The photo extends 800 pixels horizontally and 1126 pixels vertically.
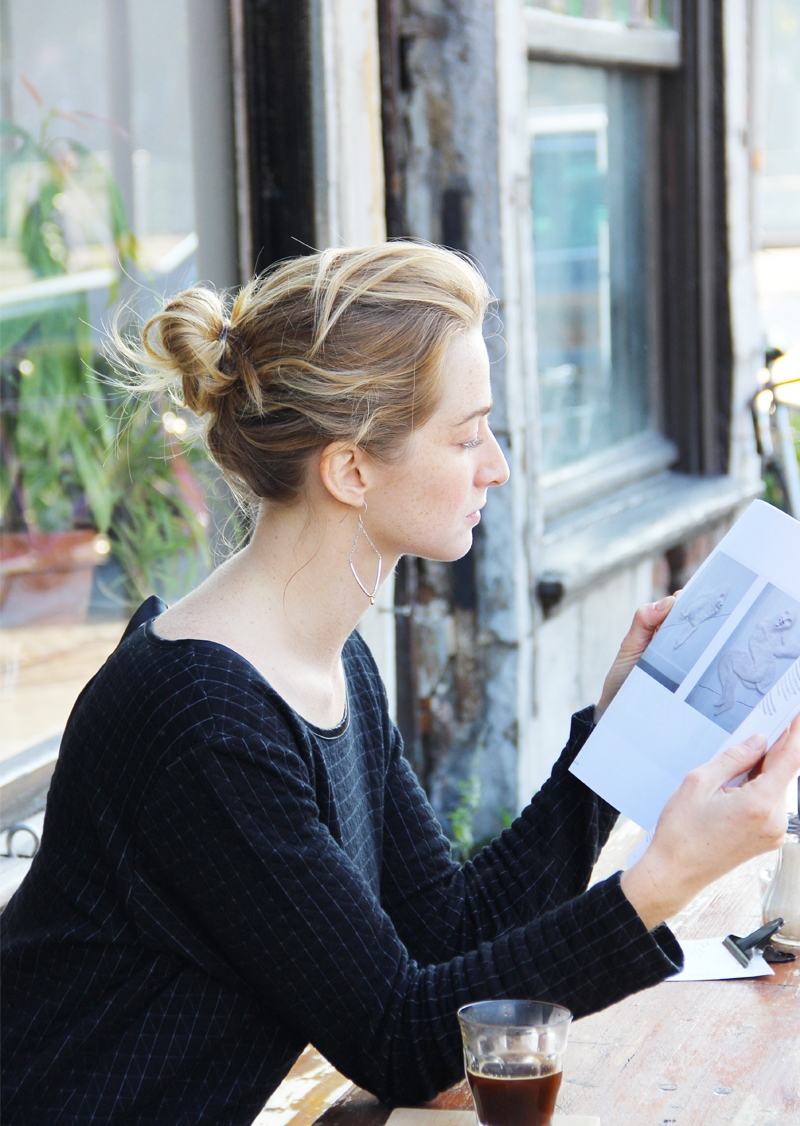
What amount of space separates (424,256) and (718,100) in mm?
3667

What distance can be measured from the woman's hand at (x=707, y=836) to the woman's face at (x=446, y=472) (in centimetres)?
44

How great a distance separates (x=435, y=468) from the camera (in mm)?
1475

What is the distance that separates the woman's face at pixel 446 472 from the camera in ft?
4.81

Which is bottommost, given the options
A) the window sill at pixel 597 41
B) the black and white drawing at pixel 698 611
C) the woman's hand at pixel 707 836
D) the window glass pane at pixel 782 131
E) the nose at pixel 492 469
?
the woman's hand at pixel 707 836

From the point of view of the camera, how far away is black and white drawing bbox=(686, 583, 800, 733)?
127 cm

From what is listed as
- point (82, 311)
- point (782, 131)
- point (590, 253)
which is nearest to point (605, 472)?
point (590, 253)

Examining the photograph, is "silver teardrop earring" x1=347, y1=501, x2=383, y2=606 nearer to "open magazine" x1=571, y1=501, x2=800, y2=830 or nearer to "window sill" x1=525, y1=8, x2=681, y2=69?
"open magazine" x1=571, y1=501, x2=800, y2=830

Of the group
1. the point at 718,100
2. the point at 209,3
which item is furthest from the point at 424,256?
the point at 718,100

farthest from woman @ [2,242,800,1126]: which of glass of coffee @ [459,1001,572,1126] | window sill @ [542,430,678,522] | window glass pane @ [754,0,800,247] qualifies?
window glass pane @ [754,0,800,247]

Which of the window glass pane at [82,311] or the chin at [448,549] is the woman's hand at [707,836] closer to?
the chin at [448,549]

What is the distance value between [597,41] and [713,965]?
337 centimetres

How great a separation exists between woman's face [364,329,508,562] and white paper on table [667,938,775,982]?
0.53 m

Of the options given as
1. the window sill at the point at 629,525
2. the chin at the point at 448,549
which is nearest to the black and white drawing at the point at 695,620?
the chin at the point at 448,549

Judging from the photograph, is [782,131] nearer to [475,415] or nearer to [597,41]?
[597,41]
